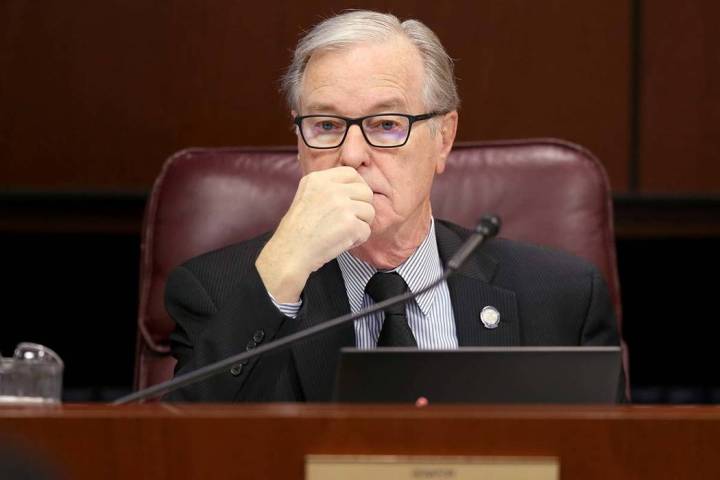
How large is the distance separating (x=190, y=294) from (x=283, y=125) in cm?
79

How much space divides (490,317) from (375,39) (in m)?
0.50

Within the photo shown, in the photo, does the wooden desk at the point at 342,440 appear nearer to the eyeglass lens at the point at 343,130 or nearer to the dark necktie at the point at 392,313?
the dark necktie at the point at 392,313

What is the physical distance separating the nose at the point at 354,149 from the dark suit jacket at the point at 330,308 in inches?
7.3

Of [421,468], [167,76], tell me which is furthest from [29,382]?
[167,76]

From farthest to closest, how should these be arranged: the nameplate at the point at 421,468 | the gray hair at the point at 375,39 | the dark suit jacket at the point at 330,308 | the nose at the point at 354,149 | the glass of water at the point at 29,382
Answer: the gray hair at the point at 375,39, the nose at the point at 354,149, the dark suit jacket at the point at 330,308, the glass of water at the point at 29,382, the nameplate at the point at 421,468

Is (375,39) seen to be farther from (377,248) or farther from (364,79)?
(377,248)

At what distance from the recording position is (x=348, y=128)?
1.94 meters

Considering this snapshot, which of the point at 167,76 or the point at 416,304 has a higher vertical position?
the point at 167,76

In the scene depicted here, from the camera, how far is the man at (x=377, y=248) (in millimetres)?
1798

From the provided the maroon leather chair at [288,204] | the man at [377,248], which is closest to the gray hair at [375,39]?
the man at [377,248]

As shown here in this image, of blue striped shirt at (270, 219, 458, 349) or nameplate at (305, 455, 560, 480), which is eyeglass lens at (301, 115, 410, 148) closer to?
blue striped shirt at (270, 219, 458, 349)

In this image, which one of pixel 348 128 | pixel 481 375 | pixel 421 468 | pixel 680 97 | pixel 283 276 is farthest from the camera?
pixel 680 97

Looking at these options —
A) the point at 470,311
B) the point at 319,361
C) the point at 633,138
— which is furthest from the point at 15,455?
the point at 633,138

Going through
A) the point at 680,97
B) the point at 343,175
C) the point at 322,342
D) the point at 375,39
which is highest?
the point at 375,39
